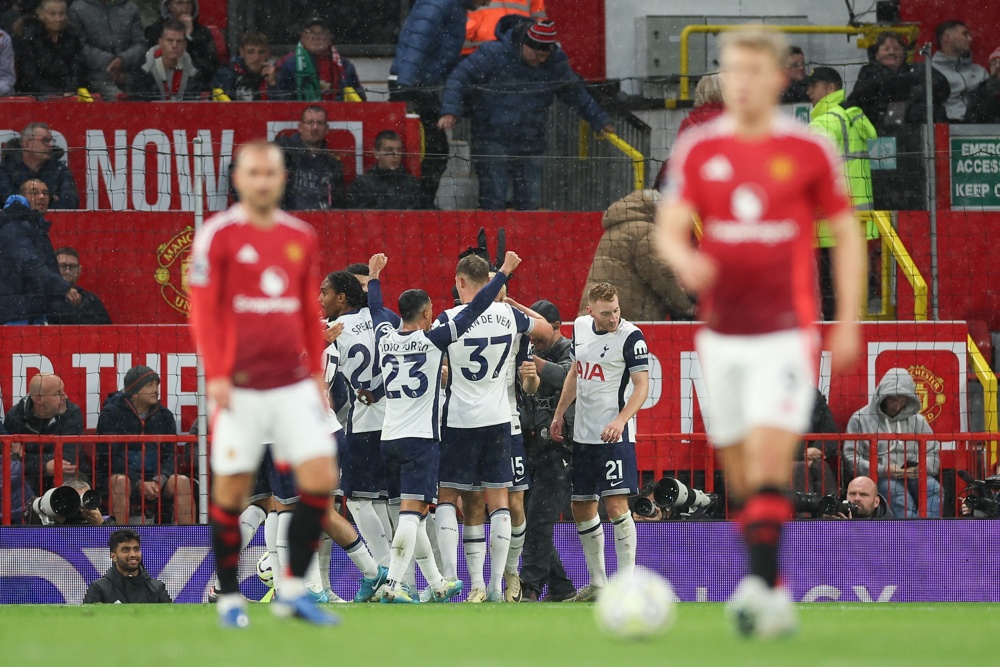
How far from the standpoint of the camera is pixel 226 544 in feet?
22.1

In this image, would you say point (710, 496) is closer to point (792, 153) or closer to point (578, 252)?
point (578, 252)

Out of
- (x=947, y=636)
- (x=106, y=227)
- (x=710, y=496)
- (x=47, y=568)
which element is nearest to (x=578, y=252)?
(x=710, y=496)

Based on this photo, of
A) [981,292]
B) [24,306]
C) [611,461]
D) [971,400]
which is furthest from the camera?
[981,292]

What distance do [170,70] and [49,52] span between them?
1.20m

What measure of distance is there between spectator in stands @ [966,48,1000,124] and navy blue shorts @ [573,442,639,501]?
7.16m

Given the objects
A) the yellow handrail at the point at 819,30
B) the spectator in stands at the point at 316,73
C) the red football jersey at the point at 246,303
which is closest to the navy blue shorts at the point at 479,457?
the red football jersey at the point at 246,303

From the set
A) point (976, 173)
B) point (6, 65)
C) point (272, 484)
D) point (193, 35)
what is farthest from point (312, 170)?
point (976, 173)

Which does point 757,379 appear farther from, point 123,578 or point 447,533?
point 123,578

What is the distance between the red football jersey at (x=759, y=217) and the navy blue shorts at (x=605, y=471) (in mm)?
4822

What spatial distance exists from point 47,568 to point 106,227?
155 inches

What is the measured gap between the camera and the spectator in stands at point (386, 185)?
14.3 meters

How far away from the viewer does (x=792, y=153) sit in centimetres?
567

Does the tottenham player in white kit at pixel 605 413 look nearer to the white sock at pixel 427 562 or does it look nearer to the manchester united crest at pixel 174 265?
the white sock at pixel 427 562

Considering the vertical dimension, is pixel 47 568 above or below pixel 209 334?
below
